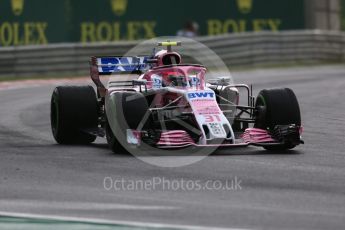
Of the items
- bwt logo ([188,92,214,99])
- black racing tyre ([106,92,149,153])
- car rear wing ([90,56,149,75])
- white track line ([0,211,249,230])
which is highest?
car rear wing ([90,56,149,75])

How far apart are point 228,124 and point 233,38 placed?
17.0 metres

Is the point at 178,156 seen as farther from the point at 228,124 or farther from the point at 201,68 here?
the point at 201,68

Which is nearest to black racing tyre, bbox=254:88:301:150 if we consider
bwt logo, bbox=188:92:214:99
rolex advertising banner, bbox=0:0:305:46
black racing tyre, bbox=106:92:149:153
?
bwt logo, bbox=188:92:214:99

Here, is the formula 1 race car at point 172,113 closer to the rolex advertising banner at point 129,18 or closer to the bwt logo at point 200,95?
the bwt logo at point 200,95

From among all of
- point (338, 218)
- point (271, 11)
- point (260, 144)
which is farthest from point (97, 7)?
point (338, 218)

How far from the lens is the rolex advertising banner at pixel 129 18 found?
2541 centimetres

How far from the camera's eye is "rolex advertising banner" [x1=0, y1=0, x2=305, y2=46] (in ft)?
83.4

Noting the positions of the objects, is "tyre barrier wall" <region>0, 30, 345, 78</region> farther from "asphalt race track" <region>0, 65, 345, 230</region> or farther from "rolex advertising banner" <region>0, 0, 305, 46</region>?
"asphalt race track" <region>0, 65, 345, 230</region>

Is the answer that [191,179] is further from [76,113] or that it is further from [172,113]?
[76,113]

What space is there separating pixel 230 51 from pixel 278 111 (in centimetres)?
1630

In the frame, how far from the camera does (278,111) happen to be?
37.0 ft

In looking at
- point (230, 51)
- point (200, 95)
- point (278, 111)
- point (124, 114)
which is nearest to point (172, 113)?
point (200, 95)

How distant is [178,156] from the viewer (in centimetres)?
1066

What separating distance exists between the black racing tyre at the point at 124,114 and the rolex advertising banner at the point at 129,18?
47.5ft
